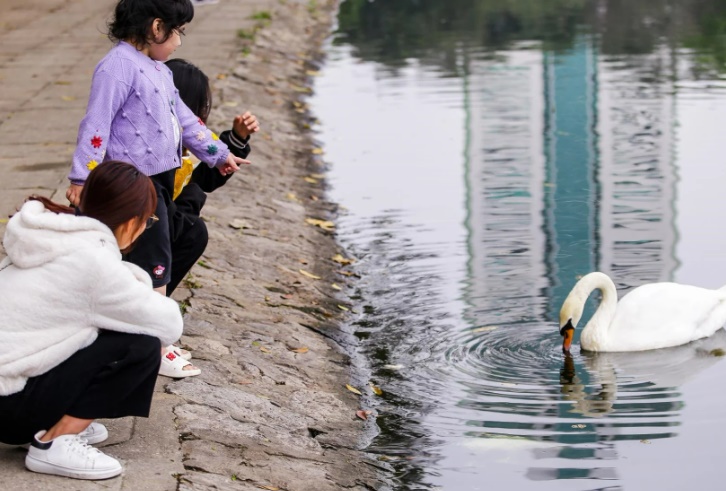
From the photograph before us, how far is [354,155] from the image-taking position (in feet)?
39.8

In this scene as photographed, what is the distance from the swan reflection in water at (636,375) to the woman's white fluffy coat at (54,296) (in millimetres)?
2635

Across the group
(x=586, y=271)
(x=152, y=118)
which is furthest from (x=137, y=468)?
(x=586, y=271)

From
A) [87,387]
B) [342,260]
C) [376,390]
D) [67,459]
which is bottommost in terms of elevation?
[342,260]

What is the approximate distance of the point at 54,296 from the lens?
13.8 ft

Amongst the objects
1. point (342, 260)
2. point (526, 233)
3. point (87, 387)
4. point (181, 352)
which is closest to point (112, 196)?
point (87, 387)

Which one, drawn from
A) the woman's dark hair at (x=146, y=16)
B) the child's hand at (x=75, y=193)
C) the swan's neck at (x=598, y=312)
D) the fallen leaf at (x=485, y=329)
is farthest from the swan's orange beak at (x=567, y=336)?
the child's hand at (x=75, y=193)

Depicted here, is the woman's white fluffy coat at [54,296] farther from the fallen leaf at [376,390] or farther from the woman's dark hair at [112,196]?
the fallen leaf at [376,390]

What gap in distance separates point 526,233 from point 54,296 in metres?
5.43

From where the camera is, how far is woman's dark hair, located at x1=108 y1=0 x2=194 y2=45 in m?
5.12

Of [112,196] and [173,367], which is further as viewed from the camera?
[173,367]

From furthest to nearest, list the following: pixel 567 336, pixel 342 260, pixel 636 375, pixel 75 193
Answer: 1. pixel 342 260
2. pixel 567 336
3. pixel 636 375
4. pixel 75 193

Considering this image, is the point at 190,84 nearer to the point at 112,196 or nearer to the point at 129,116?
the point at 129,116

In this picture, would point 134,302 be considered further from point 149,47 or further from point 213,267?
point 213,267

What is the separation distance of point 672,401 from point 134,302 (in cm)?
297
